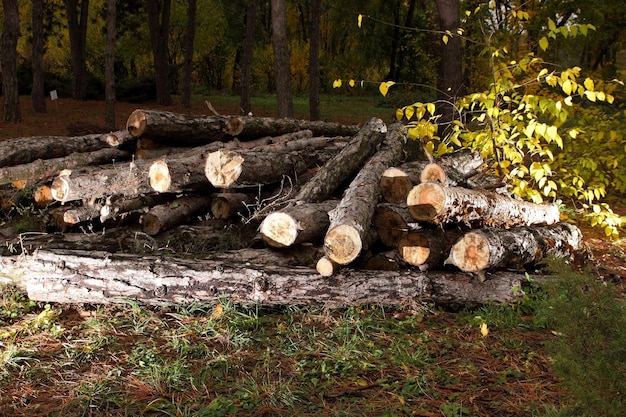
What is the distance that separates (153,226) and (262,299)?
2.06 meters

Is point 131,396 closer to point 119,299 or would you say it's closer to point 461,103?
point 119,299

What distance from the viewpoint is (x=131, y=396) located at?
3.52m

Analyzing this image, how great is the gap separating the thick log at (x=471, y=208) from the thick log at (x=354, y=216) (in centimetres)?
49

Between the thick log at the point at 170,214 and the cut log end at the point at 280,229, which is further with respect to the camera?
the thick log at the point at 170,214

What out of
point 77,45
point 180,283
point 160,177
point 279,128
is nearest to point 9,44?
point 77,45

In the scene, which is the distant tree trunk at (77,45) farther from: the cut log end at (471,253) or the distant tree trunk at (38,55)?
the cut log end at (471,253)

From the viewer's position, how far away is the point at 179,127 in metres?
7.26

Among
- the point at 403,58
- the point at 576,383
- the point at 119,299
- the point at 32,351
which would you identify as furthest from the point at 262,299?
the point at 403,58

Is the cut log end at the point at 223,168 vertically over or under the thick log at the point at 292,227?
over

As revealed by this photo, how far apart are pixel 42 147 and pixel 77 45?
55.3ft

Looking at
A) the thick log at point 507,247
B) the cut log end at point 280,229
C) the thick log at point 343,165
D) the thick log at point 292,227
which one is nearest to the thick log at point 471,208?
the thick log at point 507,247

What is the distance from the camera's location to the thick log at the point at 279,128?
8.19 metres

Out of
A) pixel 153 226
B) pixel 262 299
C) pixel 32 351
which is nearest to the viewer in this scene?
pixel 32 351

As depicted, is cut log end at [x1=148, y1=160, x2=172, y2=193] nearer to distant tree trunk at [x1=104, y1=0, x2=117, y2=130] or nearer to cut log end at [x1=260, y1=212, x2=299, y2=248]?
cut log end at [x1=260, y1=212, x2=299, y2=248]
